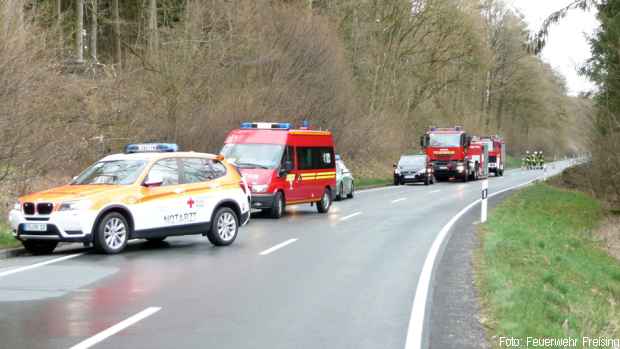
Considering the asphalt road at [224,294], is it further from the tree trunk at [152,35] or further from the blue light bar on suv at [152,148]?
the tree trunk at [152,35]

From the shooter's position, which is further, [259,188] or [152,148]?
[259,188]

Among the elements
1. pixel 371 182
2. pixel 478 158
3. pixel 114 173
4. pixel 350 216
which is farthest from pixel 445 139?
pixel 114 173

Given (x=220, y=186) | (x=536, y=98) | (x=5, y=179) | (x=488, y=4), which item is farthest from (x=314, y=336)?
(x=536, y=98)

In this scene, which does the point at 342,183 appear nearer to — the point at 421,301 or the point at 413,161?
the point at 413,161

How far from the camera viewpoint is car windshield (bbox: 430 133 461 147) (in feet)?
162

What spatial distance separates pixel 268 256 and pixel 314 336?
241 inches

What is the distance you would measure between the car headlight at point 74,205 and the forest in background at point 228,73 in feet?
15.6

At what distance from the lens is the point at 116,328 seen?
26.0 feet

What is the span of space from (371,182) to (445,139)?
8597 millimetres

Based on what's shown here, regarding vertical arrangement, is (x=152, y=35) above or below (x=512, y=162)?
above

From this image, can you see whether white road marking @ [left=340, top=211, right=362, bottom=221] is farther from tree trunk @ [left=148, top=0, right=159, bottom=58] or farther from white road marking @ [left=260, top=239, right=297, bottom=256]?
tree trunk @ [left=148, top=0, right=159, bottom=58]

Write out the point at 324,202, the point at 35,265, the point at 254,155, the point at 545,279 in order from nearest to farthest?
the point at 545,279, the point at 35,265, the point at 254,155, the point at 324,202

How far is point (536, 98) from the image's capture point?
273ft

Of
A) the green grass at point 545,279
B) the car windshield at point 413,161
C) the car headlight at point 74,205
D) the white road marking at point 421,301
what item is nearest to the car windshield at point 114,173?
the car headlight at point 74,205
